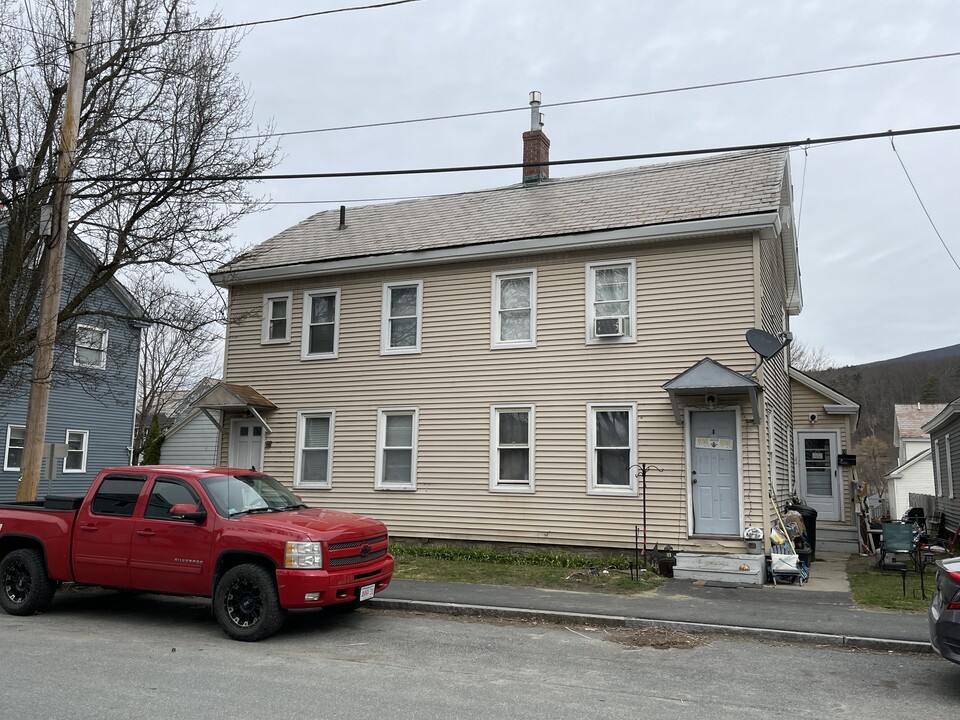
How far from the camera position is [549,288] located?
15.0m

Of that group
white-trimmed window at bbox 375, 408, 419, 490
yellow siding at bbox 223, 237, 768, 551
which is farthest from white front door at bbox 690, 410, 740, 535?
white-trimmed window at bbox 375, 408, 419, 490

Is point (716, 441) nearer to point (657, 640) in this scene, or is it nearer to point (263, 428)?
point (657, 640)

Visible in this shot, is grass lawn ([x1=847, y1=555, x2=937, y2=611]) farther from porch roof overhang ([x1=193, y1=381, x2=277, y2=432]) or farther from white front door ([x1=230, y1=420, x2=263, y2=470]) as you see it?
white front door ([x1=230, y1=420, x2=263, y2=470])

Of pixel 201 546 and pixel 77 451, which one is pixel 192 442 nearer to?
pixel 77 451

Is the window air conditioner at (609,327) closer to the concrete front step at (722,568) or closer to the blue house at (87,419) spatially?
the concrete front step at (722,568)

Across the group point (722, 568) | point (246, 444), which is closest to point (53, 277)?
point (246, 444)

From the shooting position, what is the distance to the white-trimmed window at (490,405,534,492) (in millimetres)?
14727

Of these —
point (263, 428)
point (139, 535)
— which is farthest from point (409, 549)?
point (139, 535)

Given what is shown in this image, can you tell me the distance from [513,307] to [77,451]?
1725 centimetres

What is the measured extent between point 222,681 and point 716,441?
9.23 meters

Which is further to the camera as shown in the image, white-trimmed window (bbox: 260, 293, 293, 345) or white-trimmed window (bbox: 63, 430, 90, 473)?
white-trimmed window (bbox: 63, 430, 90, 473)

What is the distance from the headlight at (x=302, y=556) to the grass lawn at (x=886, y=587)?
6.90m

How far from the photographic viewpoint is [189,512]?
8.43m

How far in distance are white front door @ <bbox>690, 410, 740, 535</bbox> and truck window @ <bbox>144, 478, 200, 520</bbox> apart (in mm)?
8186
